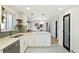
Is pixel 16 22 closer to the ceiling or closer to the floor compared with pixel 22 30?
closer to the ceiling

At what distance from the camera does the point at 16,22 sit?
20.3ft

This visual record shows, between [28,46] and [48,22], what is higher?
[48,22]

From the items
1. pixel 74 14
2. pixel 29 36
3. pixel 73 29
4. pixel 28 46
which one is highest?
pixel 74 14

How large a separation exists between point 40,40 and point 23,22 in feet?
5.97

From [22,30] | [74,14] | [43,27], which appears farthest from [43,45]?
[43,27]
